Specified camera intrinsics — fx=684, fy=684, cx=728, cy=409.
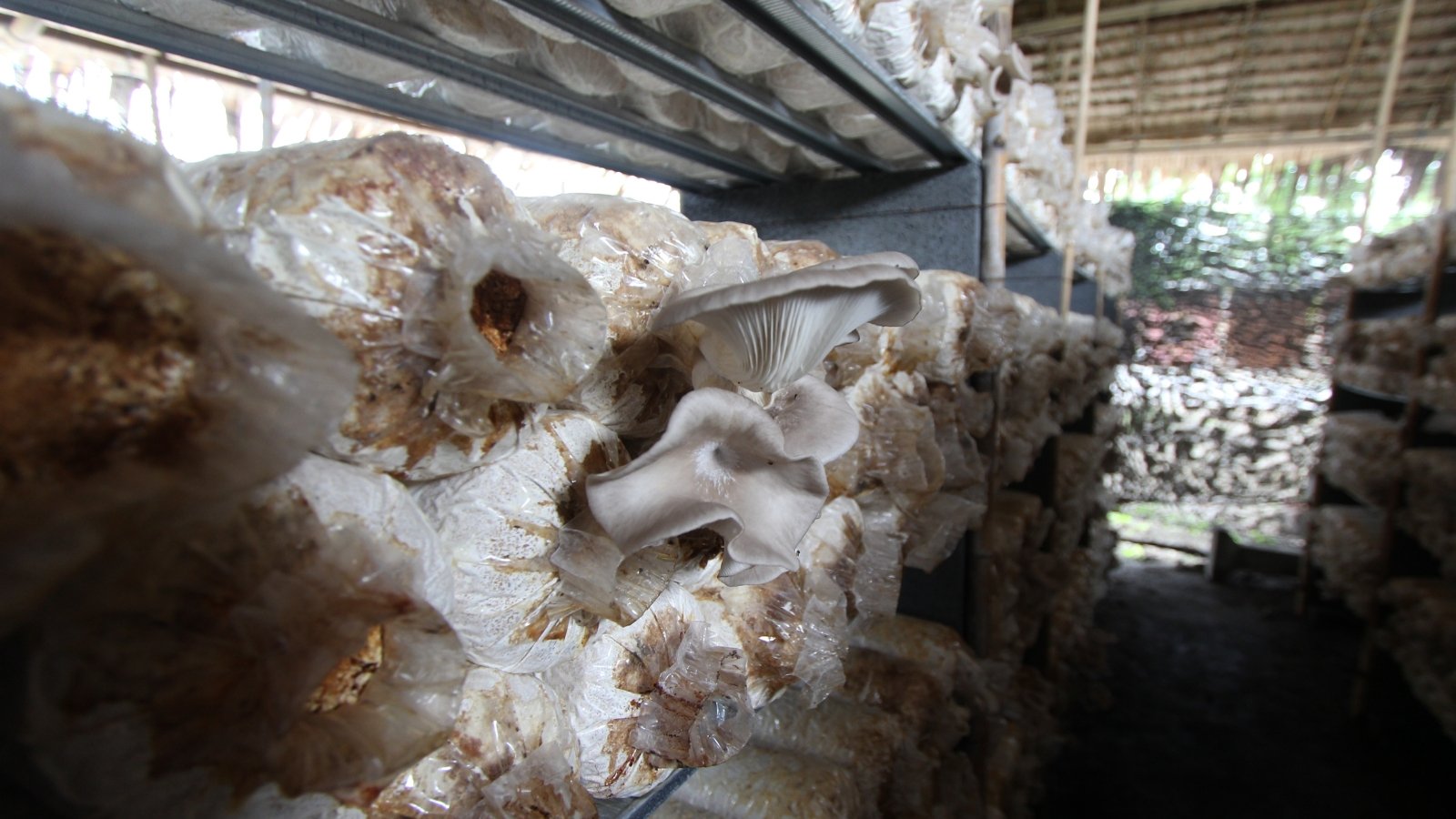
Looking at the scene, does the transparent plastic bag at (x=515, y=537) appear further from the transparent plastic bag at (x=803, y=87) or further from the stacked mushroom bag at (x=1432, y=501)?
the stacked mushroom bag at (x=1432, y=501)

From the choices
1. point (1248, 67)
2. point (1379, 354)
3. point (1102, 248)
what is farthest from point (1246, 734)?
point (1248, 67)

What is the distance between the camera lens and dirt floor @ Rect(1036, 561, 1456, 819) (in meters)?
3.52

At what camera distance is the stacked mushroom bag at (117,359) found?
0.29 meters

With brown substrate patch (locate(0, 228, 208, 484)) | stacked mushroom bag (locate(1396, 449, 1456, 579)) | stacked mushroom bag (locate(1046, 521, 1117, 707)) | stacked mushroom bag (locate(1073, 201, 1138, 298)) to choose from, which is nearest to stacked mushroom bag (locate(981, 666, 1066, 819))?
stacked mushroom bag (locate(1046, 521, 1117, 707))

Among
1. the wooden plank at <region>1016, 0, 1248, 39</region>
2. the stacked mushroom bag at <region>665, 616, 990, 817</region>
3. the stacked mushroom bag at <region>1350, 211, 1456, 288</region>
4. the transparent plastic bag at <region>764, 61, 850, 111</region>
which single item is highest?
the wooden plank at <region>1016, 0, 1248, 39</region>

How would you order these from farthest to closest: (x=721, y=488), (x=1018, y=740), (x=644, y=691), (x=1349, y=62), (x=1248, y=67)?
(x=1248, y=67) < (x=1349, y=62) < (x=1018, y=740) < (x=644, y=691) < (x=721, y=488)

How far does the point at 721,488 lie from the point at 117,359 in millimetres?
540

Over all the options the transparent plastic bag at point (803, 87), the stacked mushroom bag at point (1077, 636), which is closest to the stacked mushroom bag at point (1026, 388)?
the stacked mushroom bag at point (1077, 636)

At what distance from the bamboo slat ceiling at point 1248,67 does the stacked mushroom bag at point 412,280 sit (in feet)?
18.9

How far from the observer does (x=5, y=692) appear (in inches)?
13.1

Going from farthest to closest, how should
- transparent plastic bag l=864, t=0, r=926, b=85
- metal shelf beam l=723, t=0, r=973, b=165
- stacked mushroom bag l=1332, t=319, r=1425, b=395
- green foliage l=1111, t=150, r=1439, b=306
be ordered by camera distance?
green foliage l=1111, t=150, r=1439, b=306 → stacked mushroom bag l=1332, t=319, r=1425, b=395 → transparent plastic bag l=864, t=0, r=926, b=85 → metal shelf beam l=723, t=0, r=973, b=165

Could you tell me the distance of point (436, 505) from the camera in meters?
0.64

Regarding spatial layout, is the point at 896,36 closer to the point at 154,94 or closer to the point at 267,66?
the point at 267,66

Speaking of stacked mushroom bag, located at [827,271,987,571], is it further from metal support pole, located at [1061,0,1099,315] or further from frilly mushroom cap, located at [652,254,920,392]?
metal support pole, located at [1061,0,1099,315]
